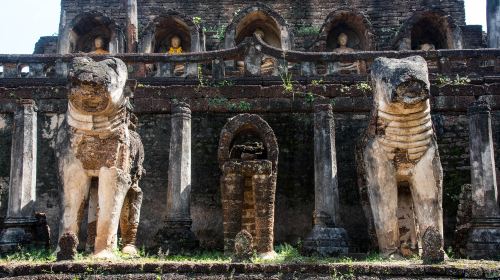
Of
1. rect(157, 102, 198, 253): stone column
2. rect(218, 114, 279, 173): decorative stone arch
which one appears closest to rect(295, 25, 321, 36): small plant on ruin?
rect(157, 102, 198, 253): stone column

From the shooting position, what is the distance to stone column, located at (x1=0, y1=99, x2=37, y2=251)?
10398 mm

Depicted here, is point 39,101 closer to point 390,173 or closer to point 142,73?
point 142,73

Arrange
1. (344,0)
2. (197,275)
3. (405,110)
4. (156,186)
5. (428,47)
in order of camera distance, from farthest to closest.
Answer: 1. (344,0)
2. (428,47)
3. (156,186)
4. (405,110)
5. (197,275)

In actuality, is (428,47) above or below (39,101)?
above

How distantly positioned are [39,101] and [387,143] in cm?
728

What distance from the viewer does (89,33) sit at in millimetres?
20562

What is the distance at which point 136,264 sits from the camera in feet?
26.7

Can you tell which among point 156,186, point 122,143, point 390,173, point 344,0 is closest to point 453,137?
point 390,173

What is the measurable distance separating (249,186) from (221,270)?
2.42 meters

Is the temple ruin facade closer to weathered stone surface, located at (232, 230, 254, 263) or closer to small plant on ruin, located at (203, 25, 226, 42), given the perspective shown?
weathered stone surface, located at (232, 230, 254, 263)

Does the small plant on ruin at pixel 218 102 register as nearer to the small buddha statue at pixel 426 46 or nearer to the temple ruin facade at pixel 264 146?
the temple ruin facade at pixel 264 146

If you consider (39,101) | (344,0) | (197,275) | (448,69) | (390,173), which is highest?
(344,0)

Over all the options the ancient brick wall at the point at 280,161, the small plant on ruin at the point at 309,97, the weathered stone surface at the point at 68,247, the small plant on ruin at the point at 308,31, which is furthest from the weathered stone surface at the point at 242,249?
the small plant on ruin at the point at 308,31

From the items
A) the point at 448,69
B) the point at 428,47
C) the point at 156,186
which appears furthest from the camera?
the point at 428,47
